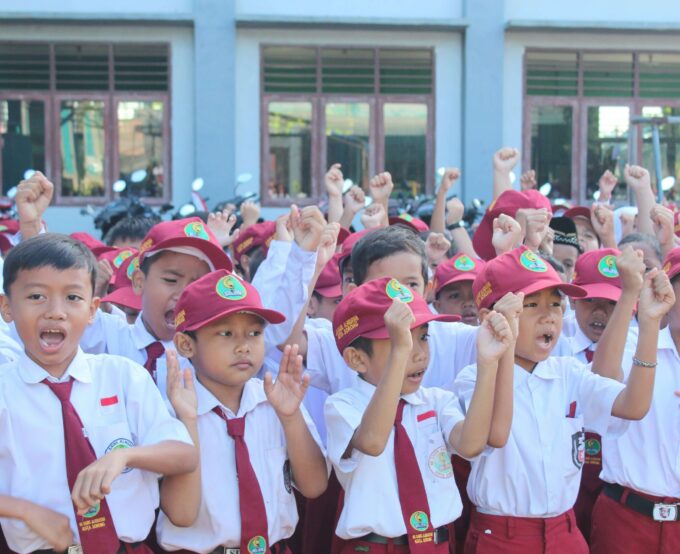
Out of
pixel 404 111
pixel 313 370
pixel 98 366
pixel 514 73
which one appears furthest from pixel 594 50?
pixel 98 366

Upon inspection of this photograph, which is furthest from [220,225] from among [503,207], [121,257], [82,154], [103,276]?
[82,154]

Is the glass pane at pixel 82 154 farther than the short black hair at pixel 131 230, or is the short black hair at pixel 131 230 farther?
the glass pane at pixel 82 154

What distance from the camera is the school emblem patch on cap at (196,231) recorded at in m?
3.27

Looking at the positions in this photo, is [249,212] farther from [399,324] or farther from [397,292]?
[399,324]

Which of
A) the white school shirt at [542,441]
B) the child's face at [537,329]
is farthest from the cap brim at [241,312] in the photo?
the child's face at [537,329]

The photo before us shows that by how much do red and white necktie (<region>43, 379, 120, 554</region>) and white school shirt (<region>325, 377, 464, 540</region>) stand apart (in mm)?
647

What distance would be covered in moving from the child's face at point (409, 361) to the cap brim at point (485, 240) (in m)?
1.67

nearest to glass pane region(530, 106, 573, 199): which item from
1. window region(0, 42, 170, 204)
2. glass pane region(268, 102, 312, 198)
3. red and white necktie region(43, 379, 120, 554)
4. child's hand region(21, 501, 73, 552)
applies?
glass pane region(268, 102, 312, 198)

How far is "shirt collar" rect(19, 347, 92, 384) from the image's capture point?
2.45 metres

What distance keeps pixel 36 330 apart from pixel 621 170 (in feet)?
32.2

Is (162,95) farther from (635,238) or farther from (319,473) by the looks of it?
(319,473)

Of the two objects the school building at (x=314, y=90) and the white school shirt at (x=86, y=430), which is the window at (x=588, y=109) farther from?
the white school shirt at (x=86, y=430)

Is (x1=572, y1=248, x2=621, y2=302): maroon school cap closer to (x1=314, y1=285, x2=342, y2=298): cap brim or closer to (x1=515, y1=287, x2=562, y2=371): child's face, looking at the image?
(x1=515, y1=287, x2=562, y2=371): child's face

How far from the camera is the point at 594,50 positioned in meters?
11.0
